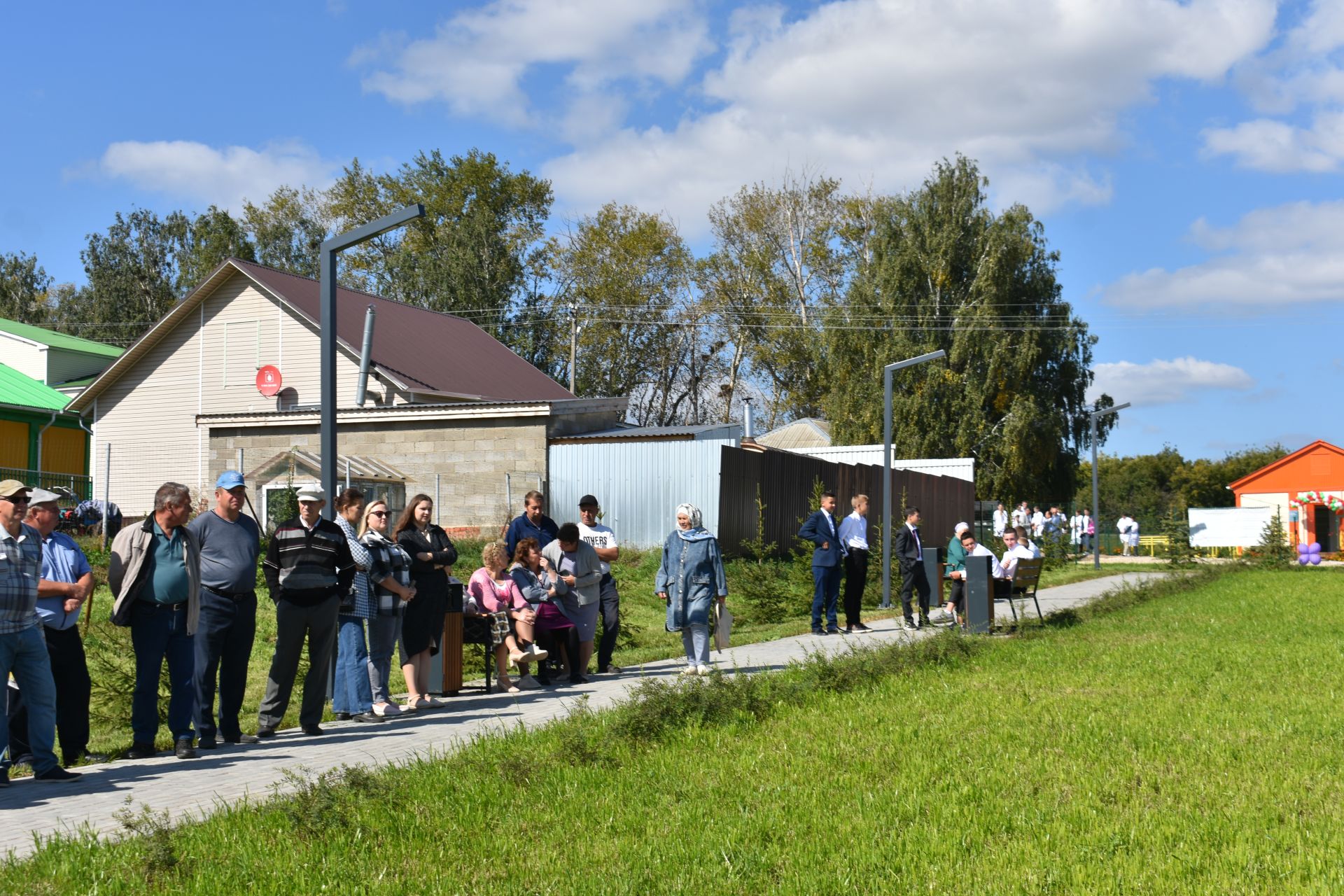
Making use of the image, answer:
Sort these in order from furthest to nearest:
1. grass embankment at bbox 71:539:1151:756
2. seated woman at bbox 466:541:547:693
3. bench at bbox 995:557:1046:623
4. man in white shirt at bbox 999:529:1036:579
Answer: man in white shirt at bbox 999:529:1036:579
bench at bbox 995:557:1046:623
seated woman at bbox 466:541:547:693
grass embankment at bbox 71:539:1151:756

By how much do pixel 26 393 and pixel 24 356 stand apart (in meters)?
4.73

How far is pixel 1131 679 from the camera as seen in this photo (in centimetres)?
1081

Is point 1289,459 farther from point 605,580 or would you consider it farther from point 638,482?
point 605,580

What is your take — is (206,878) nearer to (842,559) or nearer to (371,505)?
(371,505)

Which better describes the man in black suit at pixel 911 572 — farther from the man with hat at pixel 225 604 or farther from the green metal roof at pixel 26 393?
the green metal roof at pixel 26 393

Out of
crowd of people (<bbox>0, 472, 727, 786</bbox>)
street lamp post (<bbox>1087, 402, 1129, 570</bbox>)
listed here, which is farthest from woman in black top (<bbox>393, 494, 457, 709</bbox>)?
street lamp post (<bbox>1087, 402, 1129, 570</bbox>)

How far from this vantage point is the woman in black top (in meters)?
11.3

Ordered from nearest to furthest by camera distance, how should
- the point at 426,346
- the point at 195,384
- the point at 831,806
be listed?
the point at 831,806, the point at 195,384, the point at 426,346

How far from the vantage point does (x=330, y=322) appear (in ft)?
39.1

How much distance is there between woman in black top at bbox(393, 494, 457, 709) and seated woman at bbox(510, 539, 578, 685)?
1320 mm

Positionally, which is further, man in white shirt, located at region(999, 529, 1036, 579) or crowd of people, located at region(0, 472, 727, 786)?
man in white shirt, located at region(999, 529, 1036, 579)

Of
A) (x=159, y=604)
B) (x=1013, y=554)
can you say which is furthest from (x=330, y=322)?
(x=1013, y=554)

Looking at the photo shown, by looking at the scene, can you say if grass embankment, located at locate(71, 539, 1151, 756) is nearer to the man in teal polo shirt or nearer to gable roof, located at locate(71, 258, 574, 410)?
the man in teal polo shirt

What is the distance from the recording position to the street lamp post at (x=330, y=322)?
11477 millimetres
